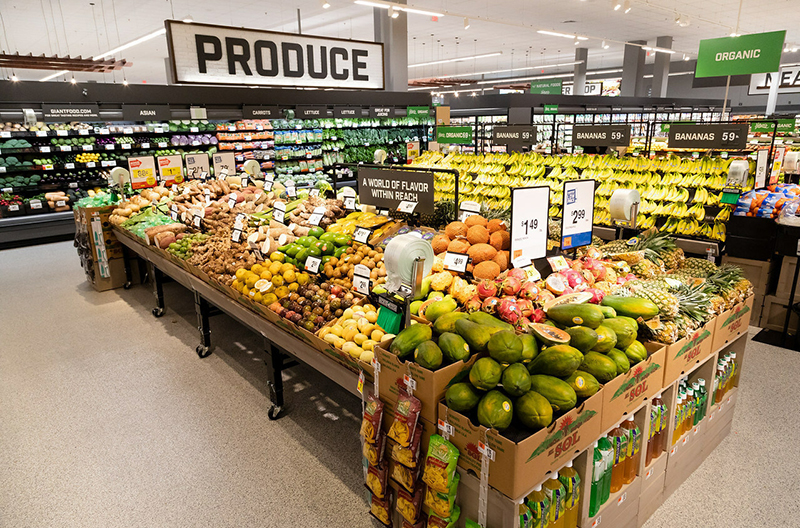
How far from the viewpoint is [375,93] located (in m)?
12.2

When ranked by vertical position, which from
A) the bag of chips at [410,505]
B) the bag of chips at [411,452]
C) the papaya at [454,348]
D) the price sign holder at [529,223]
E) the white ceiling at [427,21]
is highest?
the white ceiling at [427,21]

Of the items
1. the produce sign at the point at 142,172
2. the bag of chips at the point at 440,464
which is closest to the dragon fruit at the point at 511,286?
the bag of chips at the point at 440,464

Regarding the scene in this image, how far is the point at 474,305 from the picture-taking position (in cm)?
241

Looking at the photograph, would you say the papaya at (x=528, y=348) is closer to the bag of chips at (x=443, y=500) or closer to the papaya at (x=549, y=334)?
the papaya at (x=549, y=334)

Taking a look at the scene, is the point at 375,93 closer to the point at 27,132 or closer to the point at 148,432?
the point at 27,132

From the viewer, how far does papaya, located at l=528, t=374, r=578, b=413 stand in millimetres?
1776

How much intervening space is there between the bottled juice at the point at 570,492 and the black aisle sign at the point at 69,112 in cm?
1036

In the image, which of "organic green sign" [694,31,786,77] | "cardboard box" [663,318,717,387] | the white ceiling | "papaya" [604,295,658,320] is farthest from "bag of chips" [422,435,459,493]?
the white ceiling

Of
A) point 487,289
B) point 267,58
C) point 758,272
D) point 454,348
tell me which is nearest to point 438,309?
point 487,289

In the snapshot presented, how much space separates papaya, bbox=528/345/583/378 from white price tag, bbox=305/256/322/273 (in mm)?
1956

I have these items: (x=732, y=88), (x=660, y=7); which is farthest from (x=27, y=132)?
(x=732, y=88)

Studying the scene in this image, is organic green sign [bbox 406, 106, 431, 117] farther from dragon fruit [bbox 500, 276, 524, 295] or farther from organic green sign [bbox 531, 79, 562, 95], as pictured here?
dragon fruit [bbox 500, 276, 524, 295]

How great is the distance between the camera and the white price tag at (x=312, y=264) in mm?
3484

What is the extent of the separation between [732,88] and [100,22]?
2671 cm
